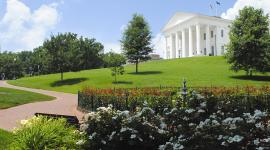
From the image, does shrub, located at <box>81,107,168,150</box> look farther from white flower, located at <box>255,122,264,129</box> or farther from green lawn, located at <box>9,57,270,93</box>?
Result: green lawn, located at <box>9,57,270,93</box>

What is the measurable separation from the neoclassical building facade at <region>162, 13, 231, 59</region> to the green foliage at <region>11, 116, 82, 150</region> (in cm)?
8687

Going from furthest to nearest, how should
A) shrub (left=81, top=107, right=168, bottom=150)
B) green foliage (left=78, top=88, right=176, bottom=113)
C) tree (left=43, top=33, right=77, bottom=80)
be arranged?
tree (left=43, top=33, right=77, bottom=80), green foliage (left=78, top=88, right=176, bottom=113), shrub (left=81, top=107, right=168, bottom=150)

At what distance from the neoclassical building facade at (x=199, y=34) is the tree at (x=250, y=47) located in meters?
39.7

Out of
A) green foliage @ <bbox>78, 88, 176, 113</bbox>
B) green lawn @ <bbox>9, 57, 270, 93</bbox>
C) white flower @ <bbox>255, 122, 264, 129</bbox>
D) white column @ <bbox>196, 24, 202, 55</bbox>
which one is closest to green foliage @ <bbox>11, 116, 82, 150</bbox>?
white flower @ <bbox>255, 122, 264, 129</bbox>

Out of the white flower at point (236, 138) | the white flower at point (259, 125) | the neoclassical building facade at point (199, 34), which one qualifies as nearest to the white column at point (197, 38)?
the neoclassical building facade at point (199, 34)

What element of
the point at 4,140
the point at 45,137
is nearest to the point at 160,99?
the point at 4,140

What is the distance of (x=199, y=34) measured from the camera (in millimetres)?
99125

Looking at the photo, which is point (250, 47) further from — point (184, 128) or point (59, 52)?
point (184, 128)

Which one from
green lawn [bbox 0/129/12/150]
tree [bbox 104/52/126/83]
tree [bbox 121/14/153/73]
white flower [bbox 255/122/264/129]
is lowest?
green lawn [bbox 0/129/12/150]

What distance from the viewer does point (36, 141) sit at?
324 inches

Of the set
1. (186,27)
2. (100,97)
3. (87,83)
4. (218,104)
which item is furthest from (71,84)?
(186,27)

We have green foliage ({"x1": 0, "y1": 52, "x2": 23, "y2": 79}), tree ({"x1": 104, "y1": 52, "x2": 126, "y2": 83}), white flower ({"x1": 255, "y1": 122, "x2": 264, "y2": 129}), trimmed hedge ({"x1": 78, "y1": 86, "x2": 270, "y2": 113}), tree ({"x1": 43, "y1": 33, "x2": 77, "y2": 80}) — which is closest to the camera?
white flower ({"x1": 255, "y1": 122, "x2": 264, "y2": 129})

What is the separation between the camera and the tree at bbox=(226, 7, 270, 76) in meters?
51.0

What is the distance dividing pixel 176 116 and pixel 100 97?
45.9 feet
